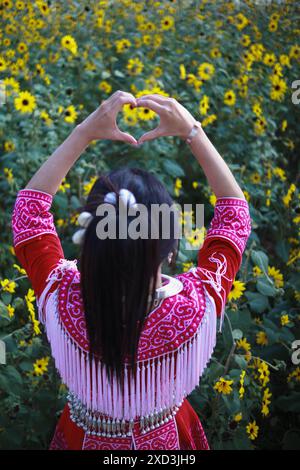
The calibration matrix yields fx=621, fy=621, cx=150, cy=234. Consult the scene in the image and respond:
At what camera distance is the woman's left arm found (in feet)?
3.54

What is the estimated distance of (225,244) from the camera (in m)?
1.19

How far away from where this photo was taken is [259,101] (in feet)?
11.1

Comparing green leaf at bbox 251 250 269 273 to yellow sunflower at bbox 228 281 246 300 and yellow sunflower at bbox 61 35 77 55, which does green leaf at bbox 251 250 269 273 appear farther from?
yellow sunflower at bbox 61 35 77 55

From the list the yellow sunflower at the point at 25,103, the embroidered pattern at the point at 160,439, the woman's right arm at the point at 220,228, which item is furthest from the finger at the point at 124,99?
the yellow sunflower at the point at 25,103

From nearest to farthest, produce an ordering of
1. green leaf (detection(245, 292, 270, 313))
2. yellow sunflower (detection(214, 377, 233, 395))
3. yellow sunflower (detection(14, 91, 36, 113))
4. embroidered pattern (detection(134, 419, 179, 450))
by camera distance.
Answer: embroidered pattern (detection(134, 419, 179, 450))
yellow sunflower (detection(214, 377, 233, 395))
green leaf (detection(245, 292, 270, 313))
yellow sunflower (detection(14, 91, 36, 113))

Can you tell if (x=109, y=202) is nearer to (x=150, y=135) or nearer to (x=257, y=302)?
(x=150, y=135)

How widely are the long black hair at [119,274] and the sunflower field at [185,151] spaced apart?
64cm

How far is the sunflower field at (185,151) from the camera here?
1.76m

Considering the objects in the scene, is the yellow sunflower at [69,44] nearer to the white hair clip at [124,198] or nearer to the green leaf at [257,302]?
the green leaf at [257,302]

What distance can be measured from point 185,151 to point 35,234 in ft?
6.86

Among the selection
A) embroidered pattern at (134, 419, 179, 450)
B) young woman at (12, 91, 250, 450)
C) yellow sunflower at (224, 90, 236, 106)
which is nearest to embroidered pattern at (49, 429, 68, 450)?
young woman at (12, 91, 250, 450)

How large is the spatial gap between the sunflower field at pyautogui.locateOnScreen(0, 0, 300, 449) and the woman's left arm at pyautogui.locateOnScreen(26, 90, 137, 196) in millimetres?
554
